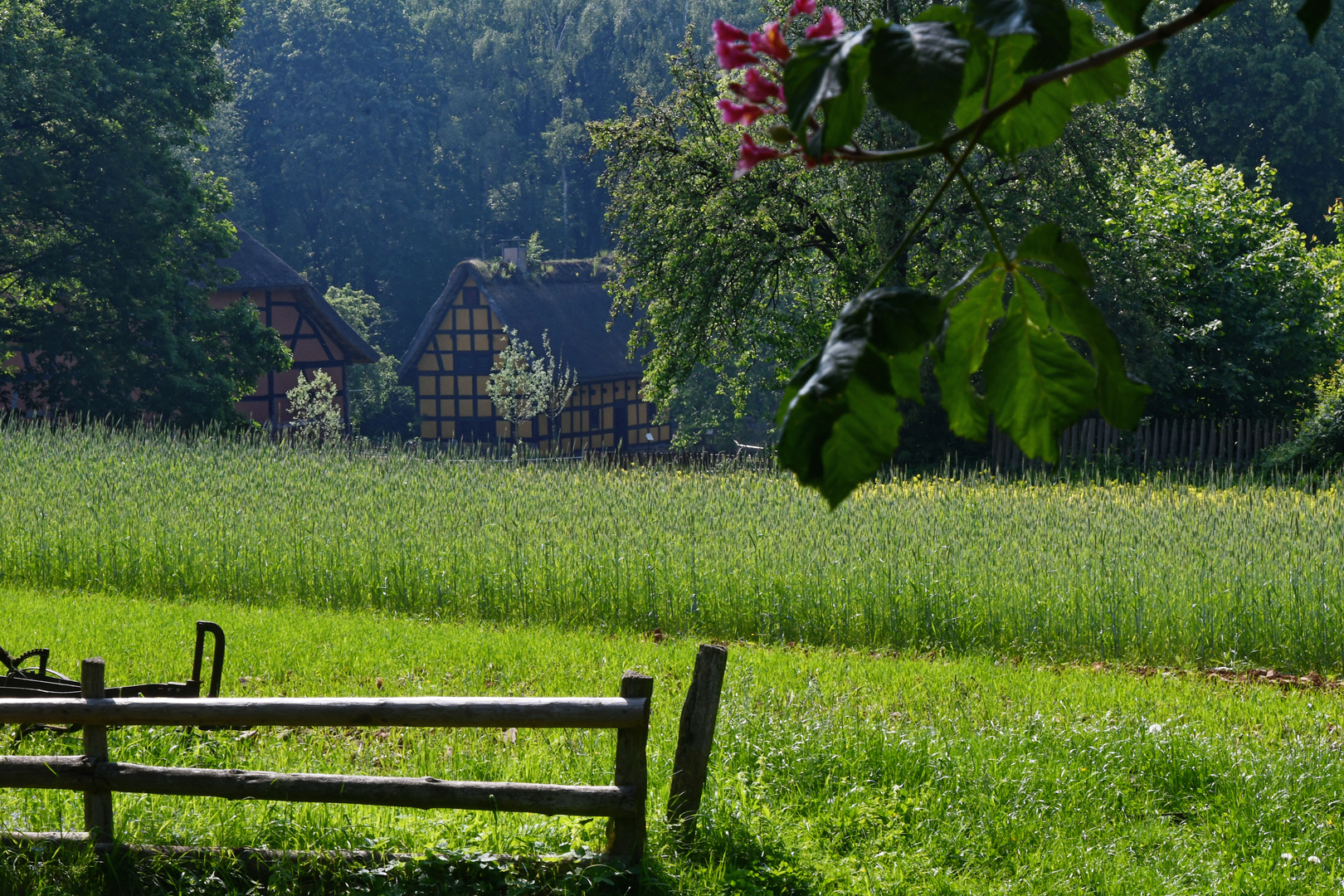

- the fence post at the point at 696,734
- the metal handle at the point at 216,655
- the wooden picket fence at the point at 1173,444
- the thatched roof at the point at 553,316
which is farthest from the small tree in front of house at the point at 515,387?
the fence post at the point at 696,734

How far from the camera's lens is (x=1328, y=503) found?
42.8ft

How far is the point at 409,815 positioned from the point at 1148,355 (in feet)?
59.7

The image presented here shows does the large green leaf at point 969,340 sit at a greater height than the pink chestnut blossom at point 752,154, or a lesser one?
lesser

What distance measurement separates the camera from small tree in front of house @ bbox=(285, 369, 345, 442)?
95.0 feet

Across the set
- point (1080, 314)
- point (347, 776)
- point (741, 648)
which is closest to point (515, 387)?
point (741, 648)

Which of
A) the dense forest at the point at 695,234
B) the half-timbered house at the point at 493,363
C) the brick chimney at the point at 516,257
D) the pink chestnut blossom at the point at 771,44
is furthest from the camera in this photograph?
the brick chimney at the point at 516,257

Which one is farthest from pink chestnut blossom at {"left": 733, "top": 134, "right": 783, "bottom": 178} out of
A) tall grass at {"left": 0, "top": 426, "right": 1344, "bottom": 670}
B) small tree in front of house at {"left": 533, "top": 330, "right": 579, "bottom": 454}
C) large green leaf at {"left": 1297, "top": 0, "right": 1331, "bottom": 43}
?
small tree in front of house at {"left": 533, "top": 330, "right": 579, "bottom": 454}

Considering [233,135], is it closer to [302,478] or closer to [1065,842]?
[302,478]

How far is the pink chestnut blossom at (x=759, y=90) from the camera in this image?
85 centimetres

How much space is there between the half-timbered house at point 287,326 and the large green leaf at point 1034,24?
3258 centimetres

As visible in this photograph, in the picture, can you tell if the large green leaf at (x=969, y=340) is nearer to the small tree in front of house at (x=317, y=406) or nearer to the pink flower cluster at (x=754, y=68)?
the pink flower cluster at (x=754, y=68)

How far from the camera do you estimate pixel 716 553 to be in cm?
1088

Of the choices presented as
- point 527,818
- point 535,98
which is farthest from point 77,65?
point 535,98

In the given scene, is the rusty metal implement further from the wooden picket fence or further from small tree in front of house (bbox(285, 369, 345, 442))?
small tree in front of house (bbox(285, 369, 345, 442))
